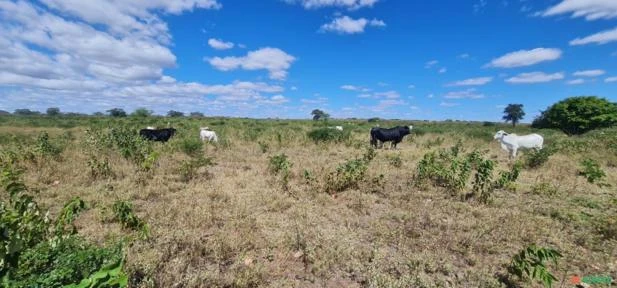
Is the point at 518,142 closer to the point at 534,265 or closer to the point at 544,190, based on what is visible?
the point at 544,190

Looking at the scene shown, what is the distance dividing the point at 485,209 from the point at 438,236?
4.90 feet

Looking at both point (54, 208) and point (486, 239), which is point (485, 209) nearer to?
point (486, 239)

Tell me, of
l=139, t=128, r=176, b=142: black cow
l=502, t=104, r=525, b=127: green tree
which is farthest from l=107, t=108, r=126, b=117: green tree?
l=502, t=104, r=525, b=127: green tree

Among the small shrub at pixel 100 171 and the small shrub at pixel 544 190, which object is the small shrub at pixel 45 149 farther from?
the small shrub at pixel 544 190

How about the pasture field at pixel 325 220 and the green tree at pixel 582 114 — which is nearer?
the pasture field at pixel 325 220

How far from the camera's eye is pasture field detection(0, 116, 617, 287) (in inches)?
136

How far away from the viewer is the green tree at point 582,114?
32.9 meters

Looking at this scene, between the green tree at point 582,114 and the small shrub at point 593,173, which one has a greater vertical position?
the green tree at point 582,114

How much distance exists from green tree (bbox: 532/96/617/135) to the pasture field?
31.6m

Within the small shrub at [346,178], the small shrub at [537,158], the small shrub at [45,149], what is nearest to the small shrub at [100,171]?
the small shrub at [45,149]

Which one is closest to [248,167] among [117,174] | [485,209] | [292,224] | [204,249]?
[117,174]

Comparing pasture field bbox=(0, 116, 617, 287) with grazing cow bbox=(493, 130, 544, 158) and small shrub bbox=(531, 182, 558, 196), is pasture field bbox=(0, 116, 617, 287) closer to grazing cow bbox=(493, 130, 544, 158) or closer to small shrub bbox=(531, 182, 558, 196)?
small shrub bbox=(531, 182, 558, 196)

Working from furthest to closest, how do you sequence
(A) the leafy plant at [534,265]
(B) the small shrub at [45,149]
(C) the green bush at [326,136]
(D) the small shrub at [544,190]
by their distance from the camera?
(C) the green bush at [326,136] < (B) the small shrub at [45,149] < (D) the small shrub at [544,190] < (A) the leafy plant at [534,265]

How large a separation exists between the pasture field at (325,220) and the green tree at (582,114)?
31.6 meters
